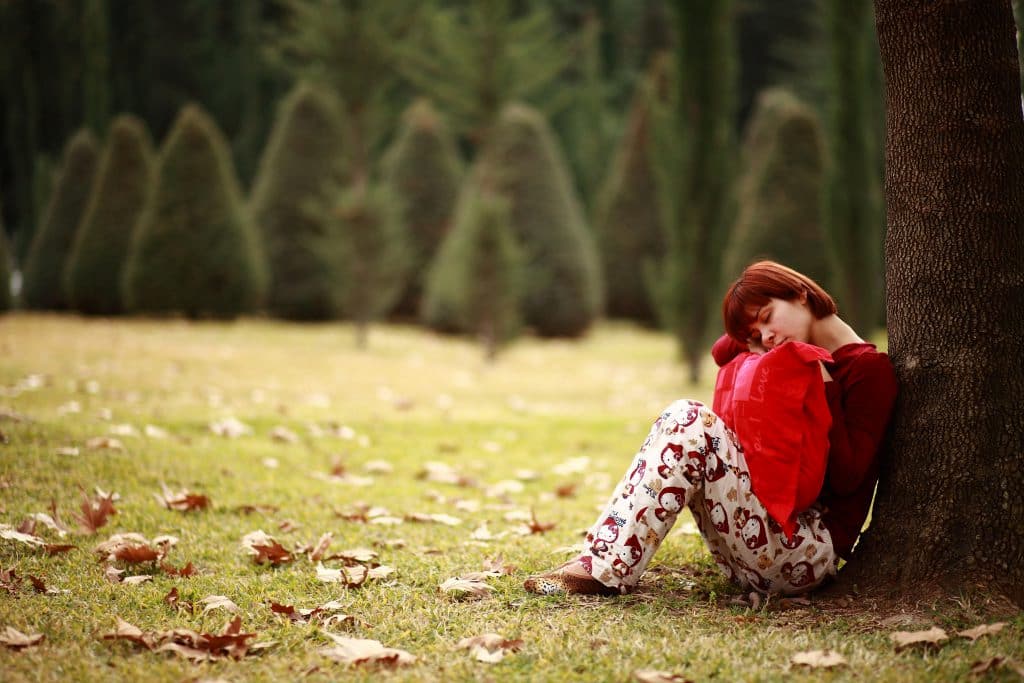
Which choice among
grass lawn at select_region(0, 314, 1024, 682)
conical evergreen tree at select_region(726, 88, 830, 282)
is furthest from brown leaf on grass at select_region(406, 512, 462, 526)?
conical evergreen tree at select_region(726, 88, 830, 282)

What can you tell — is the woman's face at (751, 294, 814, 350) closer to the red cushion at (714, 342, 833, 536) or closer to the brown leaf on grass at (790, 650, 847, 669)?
the red cushion at (714, 342, 833, 536)

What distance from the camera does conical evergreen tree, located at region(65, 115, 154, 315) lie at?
584 inches

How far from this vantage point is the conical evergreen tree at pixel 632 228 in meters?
17.9

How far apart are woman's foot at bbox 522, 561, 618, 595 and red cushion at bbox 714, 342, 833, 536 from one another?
2.03ft

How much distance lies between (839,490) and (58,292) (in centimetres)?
1656

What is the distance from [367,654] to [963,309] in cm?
206

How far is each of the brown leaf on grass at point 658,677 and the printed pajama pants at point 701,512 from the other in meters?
0.63

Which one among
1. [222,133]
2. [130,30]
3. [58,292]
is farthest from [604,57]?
[58,292]

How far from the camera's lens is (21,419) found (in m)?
5.10

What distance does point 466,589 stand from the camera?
3018 mm

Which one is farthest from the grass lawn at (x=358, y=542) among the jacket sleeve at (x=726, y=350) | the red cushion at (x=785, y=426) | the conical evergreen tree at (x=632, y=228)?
the conical evergreen tree at (x=632, y=228)

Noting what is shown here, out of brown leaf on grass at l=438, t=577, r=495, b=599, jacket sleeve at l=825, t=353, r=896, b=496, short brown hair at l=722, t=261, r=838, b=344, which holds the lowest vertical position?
brown leaf on grass at l=438, t=577, r=495, b=599

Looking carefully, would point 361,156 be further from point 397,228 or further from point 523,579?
point 523,579

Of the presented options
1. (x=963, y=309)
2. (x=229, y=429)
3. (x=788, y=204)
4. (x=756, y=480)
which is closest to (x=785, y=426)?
(x=756, y=480)
